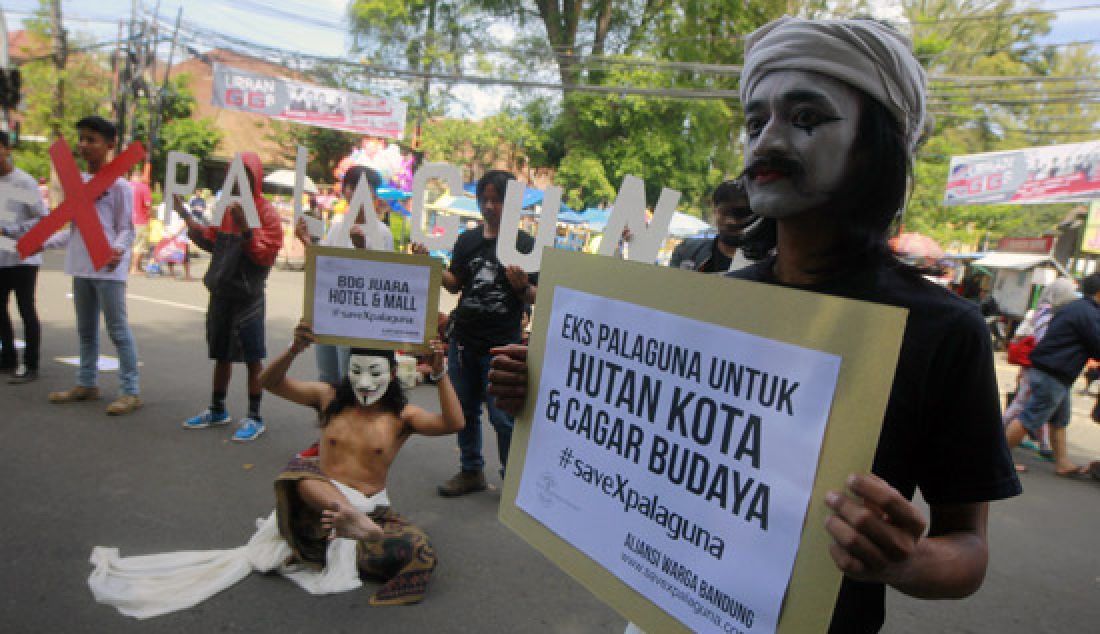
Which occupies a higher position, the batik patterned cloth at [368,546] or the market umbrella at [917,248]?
the market umbrella at [917,248]

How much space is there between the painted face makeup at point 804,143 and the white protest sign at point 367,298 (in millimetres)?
2219

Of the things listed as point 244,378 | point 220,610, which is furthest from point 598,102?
point 220,610

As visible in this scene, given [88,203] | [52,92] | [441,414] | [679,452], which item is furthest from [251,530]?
[52,92]

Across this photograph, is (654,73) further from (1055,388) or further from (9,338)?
(9,338)

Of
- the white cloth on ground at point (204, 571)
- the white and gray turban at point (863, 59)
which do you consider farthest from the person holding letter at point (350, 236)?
the white and gray turban at point (863, 59)

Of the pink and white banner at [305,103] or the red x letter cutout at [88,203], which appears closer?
the red x letter cutout at [88,203]

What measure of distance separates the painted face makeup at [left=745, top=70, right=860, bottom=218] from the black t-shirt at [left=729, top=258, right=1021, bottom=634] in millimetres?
191

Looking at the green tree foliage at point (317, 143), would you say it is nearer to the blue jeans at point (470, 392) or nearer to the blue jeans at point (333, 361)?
the blue jeans at point (333, 361)

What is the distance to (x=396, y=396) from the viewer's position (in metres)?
3.16

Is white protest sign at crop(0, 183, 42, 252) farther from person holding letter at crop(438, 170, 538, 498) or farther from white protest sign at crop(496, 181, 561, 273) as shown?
white protest sign at crop(496, 181, 561, 273)

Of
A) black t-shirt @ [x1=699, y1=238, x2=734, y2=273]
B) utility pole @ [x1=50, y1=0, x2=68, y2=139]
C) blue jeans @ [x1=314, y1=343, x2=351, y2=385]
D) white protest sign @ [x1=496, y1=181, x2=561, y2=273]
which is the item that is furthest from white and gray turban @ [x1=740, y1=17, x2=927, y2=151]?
utility pole @ [x1=50, y1=0, x2=68, y2=139]

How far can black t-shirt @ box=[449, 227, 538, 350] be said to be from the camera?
3.69 meters

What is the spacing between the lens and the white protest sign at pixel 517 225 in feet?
9.53

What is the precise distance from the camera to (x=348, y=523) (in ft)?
8.96
